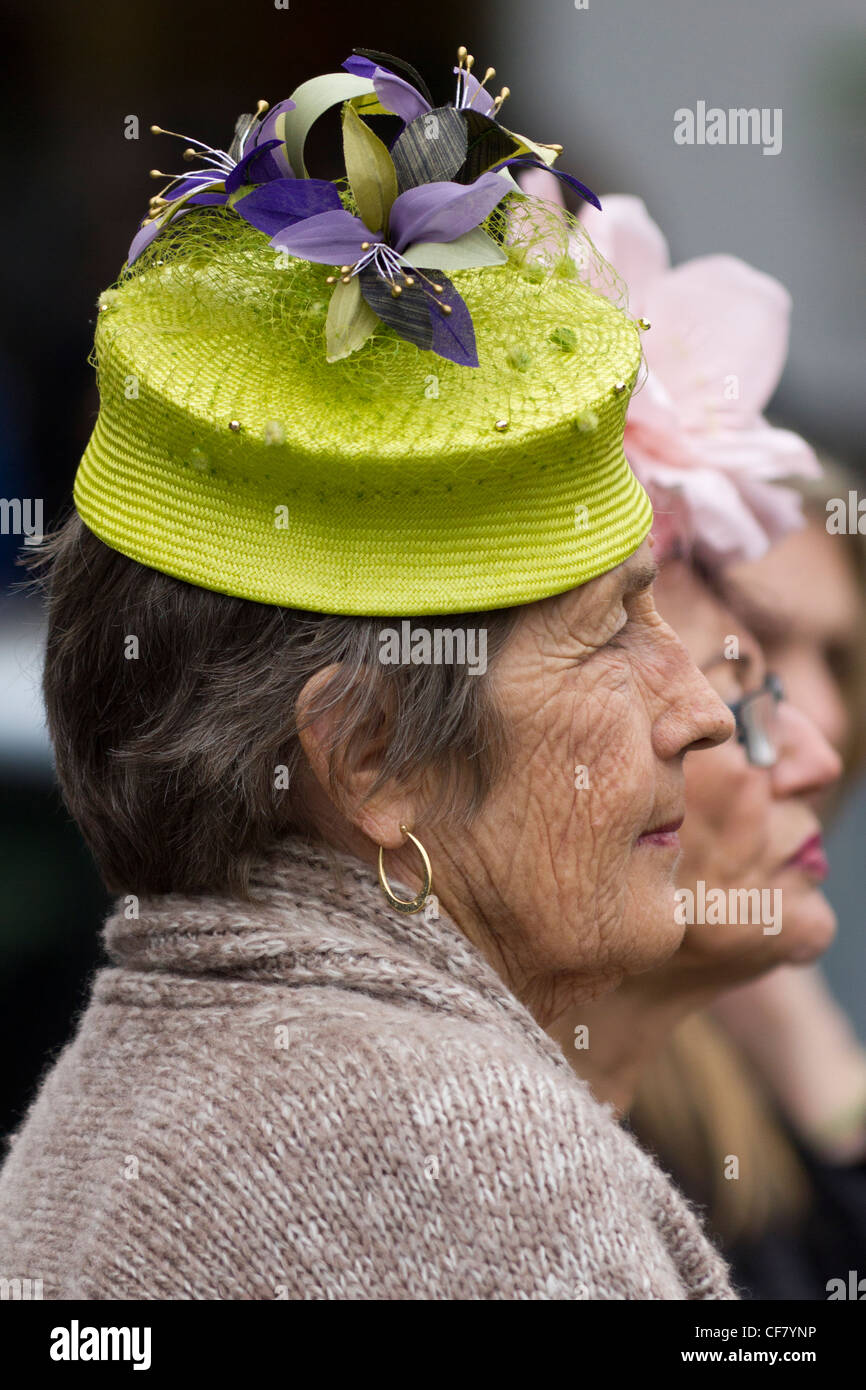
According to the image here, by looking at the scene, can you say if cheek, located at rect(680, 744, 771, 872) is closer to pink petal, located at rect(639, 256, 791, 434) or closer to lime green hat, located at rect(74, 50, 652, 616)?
pink petal, located at rect(639, 256, 791, 434)

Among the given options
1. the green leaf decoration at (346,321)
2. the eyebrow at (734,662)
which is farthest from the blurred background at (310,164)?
the green leaf decoration at (346,321)

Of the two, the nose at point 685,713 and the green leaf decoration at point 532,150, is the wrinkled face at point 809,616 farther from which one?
the green leaf decoration at point 532,150

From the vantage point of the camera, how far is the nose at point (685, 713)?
1601 millimetres

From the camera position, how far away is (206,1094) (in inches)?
51.8

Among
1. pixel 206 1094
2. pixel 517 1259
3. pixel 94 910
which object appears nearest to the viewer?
pixel 517 1259

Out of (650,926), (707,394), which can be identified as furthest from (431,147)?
(707,394)

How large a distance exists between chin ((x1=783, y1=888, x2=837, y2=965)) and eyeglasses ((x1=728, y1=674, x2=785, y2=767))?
0.32 meters

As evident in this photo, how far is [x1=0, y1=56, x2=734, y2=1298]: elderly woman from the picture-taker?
1234 mm

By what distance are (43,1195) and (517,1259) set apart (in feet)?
1.88

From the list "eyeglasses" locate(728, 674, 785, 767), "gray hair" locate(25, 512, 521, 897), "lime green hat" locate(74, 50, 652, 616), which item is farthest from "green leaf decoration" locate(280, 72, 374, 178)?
"eyeglasses" locate(728, 674, 785, 767)

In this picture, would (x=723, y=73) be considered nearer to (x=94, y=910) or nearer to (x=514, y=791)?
(x=514, y=791)

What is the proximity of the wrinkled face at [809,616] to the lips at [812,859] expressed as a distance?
8.1 inches

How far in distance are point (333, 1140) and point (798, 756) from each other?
5.65 ft

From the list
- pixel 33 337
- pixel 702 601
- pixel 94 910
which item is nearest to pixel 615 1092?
pixel 702 601
